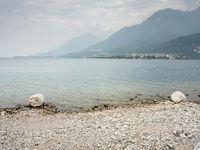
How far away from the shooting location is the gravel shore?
17.6 m

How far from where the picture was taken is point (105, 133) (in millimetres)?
20188

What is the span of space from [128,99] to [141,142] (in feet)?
→ 78.8

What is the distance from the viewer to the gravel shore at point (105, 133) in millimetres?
17562

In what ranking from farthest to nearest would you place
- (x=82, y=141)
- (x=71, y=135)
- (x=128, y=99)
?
(x=128, y=99) < (x=71, y=135) < (x=82, y=141)

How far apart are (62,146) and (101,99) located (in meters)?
24.3

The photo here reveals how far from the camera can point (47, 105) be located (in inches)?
1459

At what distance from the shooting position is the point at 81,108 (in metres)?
35.8

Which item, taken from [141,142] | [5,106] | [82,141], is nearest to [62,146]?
[82,141]

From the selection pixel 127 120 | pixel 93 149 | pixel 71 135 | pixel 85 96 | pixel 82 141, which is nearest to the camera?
pixel 93 149

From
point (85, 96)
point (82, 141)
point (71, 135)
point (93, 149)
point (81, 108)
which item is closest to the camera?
point (93, 149)

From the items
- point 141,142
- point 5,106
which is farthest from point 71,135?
point 5,106

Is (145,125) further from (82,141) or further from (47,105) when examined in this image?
(47,105)

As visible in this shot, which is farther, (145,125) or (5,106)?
(5,106)

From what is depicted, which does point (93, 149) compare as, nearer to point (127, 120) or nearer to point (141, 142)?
point (141, 142)
